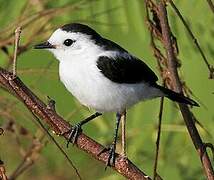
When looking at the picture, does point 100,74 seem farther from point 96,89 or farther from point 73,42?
point 73,42

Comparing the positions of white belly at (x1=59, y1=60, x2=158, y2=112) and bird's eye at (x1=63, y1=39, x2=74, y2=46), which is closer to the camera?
white belly at (x1=59, y1=60, x2=158, y2=112)

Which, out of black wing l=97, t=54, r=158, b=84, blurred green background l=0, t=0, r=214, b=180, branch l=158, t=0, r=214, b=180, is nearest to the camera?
branch l=158, t=0, r=214, b=180

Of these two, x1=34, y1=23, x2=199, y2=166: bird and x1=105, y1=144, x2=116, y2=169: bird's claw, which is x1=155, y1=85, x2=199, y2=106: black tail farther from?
x1=105, y1=144, x2=116, y2=169: bird's claw

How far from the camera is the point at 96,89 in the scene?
1847mm

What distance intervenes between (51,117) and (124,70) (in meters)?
0.49

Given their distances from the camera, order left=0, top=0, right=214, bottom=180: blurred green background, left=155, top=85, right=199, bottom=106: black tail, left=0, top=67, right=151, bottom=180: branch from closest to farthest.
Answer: left=0, top=67, right=151, bottom=180: branch → left=155, top=85, right=199, bottom=106: black tail → left=0, top=0, right=214, bottom=180: blurred green background

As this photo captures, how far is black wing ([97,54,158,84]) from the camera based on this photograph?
189 cm

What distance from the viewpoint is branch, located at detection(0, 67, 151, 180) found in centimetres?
139

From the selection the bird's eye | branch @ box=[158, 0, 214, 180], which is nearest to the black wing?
the bird's eye

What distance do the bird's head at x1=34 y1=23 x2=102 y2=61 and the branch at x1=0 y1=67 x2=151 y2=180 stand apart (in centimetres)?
49

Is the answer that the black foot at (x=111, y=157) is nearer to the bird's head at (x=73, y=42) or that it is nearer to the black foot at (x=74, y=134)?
the black foot at (x=74, y=134)

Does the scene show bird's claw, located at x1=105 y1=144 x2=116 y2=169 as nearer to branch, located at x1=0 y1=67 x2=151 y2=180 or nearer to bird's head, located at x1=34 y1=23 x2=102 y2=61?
branch, located at x1=0 y1=67 x2=151 y2=180

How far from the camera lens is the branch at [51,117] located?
139 centimetres

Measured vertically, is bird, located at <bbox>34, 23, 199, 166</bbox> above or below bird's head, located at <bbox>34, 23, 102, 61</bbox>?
below
